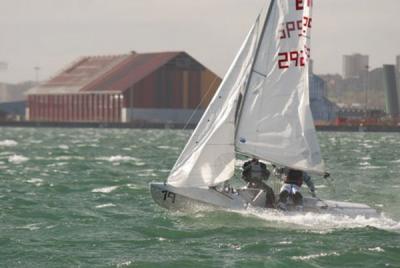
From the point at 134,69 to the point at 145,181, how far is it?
A: 147200 mm

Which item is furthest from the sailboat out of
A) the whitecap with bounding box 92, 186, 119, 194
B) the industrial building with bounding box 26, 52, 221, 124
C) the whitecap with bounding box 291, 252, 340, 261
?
the industrial building with bounding box 26, 52, 221, 124

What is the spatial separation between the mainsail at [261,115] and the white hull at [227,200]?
289 millimetres

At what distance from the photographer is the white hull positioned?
2538cm

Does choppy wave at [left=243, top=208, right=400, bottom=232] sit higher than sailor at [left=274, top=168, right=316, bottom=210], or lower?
lower

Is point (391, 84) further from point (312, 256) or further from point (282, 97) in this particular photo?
point (312, 256)

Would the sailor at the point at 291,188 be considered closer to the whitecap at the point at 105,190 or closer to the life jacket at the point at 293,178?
the life jacket at the point at 293,178

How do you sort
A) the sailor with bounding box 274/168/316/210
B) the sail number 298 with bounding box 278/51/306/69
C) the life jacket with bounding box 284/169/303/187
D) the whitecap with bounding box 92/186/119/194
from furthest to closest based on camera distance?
the whitecap with bounding box 92/186/119/194 < the life jacket with bounding box 284/169/303/187 < the sailor with bounding box 274/168/316/210 < the sail number 298 with bounding box 278/51/306/69

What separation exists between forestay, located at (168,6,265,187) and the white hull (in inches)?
12.7

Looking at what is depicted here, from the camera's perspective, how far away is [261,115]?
25250mm

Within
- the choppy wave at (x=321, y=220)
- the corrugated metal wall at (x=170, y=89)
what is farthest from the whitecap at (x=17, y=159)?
the corrugated metal wall at (x=170, y=89)

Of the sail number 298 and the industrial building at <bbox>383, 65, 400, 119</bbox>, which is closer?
the sail number 298

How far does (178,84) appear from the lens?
183 metres

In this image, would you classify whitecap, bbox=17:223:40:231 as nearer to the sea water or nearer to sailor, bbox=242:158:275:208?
the sea water

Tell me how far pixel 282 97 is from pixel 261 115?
0.67m
